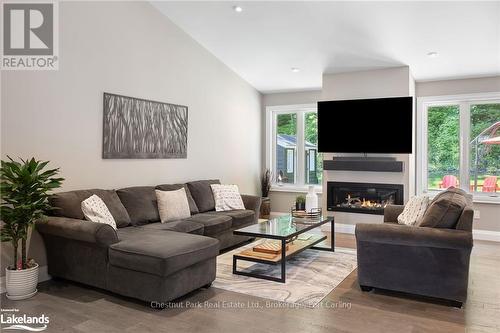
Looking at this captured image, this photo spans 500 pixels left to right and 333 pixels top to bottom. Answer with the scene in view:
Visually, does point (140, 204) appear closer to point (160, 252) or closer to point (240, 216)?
point (240, 216)

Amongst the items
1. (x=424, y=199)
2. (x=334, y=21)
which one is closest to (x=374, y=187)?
(x=424, y=199)

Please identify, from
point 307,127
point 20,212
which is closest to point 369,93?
point 307,127

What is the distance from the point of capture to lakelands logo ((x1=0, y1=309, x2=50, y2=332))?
114 inches

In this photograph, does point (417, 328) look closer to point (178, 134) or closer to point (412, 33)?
point (412, 33)

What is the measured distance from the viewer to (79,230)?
3.48m

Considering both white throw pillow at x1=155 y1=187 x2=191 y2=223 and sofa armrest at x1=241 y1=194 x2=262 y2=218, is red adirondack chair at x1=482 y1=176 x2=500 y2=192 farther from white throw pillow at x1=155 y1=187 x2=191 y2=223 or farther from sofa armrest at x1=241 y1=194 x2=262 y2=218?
white throw pillow at x1=155 y1=187 x2=191 y2=223

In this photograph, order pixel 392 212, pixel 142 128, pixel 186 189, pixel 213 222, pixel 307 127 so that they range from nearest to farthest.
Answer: pixel 392 212 → pixel 213 222 → pixel 142 128 → pixel 186 189 → pixel 307 127

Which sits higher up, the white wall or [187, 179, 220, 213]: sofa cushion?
the white wall

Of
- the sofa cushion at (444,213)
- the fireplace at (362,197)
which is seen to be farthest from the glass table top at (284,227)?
the fireplace at (362,197)

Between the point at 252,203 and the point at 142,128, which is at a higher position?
the point at 142,128

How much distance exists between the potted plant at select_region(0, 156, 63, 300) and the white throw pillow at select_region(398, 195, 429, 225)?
135 inches

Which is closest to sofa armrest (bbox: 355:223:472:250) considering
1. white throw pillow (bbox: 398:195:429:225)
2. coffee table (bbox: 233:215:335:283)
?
white throw pillow (bbox: 398:195:429:225)

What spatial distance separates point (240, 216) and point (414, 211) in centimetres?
233

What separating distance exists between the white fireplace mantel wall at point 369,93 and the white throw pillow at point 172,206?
260 cm
